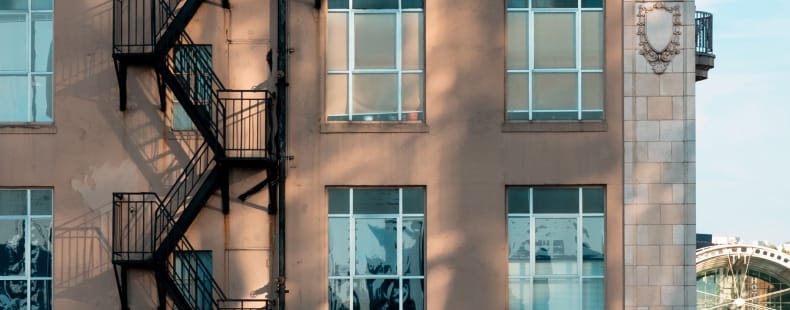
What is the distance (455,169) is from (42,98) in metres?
8.26

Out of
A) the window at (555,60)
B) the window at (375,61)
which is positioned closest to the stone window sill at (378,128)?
the window at (375,61)

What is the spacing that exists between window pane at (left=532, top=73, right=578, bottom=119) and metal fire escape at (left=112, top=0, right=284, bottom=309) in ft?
16.5

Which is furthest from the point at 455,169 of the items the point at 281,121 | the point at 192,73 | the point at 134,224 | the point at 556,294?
the point at 134,224

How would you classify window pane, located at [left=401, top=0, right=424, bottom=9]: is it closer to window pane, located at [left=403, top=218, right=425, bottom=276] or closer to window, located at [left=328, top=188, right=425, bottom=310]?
window, located at [left=328, top=188, right=425, bottom=310]

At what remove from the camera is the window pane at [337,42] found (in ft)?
79.5

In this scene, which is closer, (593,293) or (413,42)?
(593,293)

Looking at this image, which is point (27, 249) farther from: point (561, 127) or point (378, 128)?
point (561, 127)

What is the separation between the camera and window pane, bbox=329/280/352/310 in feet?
78.4

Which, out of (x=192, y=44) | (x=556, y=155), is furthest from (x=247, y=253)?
(x=556, y=155)

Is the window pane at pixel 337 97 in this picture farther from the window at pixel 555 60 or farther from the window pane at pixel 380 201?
the window at pixel 555 60

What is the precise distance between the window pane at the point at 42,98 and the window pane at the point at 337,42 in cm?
553

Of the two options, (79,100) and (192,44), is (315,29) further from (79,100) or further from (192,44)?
(79,100)

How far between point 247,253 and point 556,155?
627cm

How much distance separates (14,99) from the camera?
79.8ft
